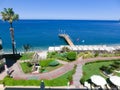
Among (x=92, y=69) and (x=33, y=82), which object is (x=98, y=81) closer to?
(x=33, y=82)

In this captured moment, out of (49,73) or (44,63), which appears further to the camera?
(44,63)

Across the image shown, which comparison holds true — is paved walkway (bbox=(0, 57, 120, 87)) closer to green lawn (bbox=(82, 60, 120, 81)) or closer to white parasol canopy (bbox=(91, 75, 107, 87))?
green lawn (bbox=(82, 60, 120, 81))

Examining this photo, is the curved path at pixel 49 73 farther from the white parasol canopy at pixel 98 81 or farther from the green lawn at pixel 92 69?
the white parasol canopy at pixel 98 81

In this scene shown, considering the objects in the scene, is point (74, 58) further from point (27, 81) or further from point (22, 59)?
point (27, 81)


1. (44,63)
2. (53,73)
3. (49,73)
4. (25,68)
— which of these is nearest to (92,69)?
(53,73)

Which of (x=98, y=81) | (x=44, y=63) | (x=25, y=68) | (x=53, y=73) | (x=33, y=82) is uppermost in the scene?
(x=98, y=81)

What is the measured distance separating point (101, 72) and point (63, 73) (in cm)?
853

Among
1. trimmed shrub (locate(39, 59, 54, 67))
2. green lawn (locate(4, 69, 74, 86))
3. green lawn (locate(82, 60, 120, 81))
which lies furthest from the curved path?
green lawn (locate(4, 69, 74, 86))

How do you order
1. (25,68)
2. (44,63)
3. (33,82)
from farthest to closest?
1. (44,63)
2. (25,68)
3. (33,82)

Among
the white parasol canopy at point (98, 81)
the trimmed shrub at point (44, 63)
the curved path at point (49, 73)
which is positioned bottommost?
the curved path at point (49, 73)

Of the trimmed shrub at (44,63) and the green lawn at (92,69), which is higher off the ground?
the trimmed shrub at (44,63)

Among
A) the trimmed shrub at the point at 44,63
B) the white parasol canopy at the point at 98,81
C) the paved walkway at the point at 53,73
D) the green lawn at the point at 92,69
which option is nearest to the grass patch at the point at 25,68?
the paved walkway at the point at 53,73

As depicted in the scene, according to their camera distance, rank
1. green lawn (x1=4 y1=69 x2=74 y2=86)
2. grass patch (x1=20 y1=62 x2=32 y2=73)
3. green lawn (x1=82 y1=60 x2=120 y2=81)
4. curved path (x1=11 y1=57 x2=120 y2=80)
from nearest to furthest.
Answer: green lawn (x1=4 y1=69 x2=74 y2=86) → curved path (x1=11 y1=57 x2=120 y2=80) → green lawn (x1=82 y1=60 x2=120 y2=81) → grass patch (x1=20 y1=62 x2=32 y2=73)

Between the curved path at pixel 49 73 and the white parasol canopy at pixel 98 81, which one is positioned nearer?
the white parasol canopy at pixel 98 81
